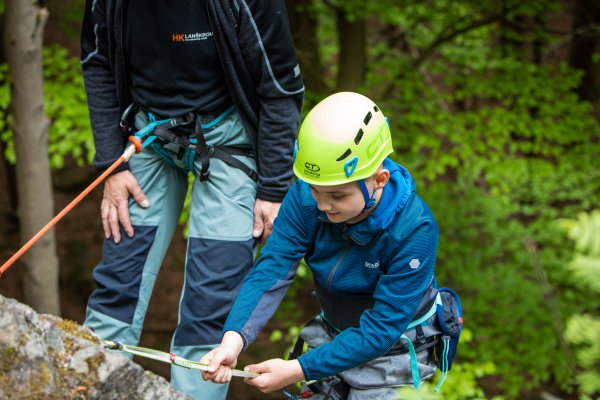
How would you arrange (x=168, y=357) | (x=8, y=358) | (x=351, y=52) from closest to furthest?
(x=8, y=358) → (x=168, y=357) → (x=351, y=52)

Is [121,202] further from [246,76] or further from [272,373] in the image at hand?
[272,373]

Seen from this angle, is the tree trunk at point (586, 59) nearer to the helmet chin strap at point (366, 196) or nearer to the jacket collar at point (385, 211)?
the jacket collar at point (385, 211)

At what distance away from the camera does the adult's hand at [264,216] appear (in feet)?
9.52

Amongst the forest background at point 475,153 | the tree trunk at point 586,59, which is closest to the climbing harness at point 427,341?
the forest background at point 475,153

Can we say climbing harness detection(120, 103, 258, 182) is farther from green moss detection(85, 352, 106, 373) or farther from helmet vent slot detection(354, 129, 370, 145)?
green moss detection(85, 352, 106, 373)

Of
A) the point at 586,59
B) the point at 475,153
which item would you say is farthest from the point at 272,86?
the point at 586,59

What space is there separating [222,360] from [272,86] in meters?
1.11

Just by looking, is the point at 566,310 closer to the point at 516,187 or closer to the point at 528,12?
the point at 516,187

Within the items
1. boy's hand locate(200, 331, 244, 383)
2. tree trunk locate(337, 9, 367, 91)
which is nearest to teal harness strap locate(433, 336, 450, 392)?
boy's hand locate(200, 331, 244, 383)

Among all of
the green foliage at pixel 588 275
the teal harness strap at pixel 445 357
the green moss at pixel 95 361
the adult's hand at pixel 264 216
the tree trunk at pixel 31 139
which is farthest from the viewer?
the tree trunk at pixel 31 139

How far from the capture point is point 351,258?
244 centimetres

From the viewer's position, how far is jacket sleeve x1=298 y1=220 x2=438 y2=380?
2.34m

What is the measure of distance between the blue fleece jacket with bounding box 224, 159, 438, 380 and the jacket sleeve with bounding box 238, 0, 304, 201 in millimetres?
345

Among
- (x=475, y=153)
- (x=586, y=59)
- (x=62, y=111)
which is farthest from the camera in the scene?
(x=586, y=59)
